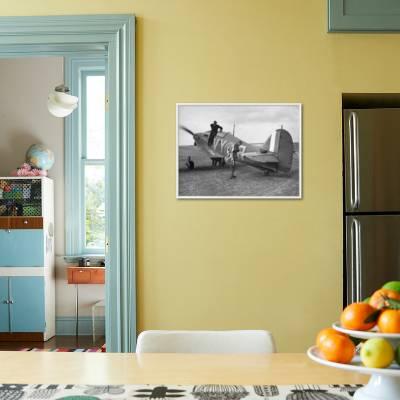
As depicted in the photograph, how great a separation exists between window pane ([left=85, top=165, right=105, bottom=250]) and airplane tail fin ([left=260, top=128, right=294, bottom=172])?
3.31 meters

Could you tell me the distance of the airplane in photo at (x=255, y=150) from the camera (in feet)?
11.4

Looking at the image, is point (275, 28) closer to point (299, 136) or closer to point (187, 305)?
point (299, 136)

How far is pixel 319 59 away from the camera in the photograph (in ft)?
11.5

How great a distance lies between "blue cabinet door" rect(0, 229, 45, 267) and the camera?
613 centimetres

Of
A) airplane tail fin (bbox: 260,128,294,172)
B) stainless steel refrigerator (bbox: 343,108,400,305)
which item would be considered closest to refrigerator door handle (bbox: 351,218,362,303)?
stainless steel refrigerator (bbox: 343,108,400,305)

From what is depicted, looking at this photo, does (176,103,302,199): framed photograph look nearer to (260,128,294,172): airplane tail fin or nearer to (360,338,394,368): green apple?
(260,128,294,172): airplane tail fin

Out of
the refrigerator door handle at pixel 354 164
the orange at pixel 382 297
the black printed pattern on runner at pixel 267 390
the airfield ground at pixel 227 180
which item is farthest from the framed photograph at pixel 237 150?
the orange at pixel 382 297

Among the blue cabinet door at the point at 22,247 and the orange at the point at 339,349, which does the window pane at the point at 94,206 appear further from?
the orange at the point at 339,349

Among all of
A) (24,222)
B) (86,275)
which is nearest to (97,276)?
(86,275)

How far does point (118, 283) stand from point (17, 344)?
303cm

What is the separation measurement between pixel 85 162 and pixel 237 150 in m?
3.30

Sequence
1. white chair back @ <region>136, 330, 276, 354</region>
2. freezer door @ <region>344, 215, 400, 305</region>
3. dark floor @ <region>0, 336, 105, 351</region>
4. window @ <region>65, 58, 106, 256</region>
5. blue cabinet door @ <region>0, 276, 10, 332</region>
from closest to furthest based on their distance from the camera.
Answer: white chair back @ <region>136, 330, 276, 354</region>, freezer door @ <region>344, 215, 400, 305</region>, dark floor @ <region>0, 336, 105, 351</region>, blue cabinet door @ <region>0, 276, 10, 332</region>, window @ <region>65, 58, 106, 256</region>

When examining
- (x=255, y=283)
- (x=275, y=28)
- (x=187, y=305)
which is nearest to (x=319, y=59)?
(x=275, y=28)

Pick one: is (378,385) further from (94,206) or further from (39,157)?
(94,206)
